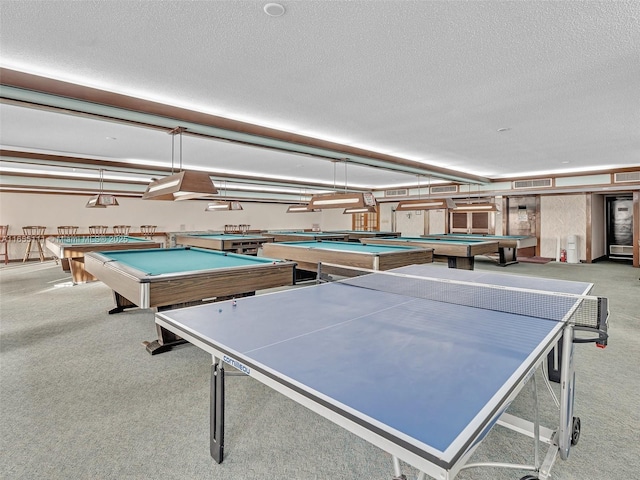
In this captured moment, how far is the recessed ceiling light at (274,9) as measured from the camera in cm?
185

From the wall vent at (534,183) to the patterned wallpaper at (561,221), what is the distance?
6.83 feet

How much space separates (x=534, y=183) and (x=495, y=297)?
8.27m

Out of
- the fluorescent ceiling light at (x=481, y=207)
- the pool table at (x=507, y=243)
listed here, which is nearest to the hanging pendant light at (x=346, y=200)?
the pool table at (x=507, y=243)

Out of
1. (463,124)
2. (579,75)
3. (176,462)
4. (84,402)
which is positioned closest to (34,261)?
(84,402)

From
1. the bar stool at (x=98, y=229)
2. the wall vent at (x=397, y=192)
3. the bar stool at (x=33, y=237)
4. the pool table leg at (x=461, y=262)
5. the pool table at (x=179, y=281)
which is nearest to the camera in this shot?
the pool table at (x=179, y=281)

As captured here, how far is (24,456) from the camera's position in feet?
5.78

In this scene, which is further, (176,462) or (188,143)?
(188,143)

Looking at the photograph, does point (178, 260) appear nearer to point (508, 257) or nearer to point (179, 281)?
point (179, 281)

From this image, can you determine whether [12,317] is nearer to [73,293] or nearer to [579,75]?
[73,293]

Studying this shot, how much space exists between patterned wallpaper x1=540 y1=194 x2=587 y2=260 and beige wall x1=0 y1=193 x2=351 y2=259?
8.12m

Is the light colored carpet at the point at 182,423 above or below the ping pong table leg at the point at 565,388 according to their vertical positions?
below

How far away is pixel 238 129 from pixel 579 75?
3.31 meters

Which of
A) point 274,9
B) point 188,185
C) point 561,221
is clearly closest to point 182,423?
point 188,185

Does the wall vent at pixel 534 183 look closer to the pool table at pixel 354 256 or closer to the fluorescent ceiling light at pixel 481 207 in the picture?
the fluorescent ceiling light at pixel 481 207
